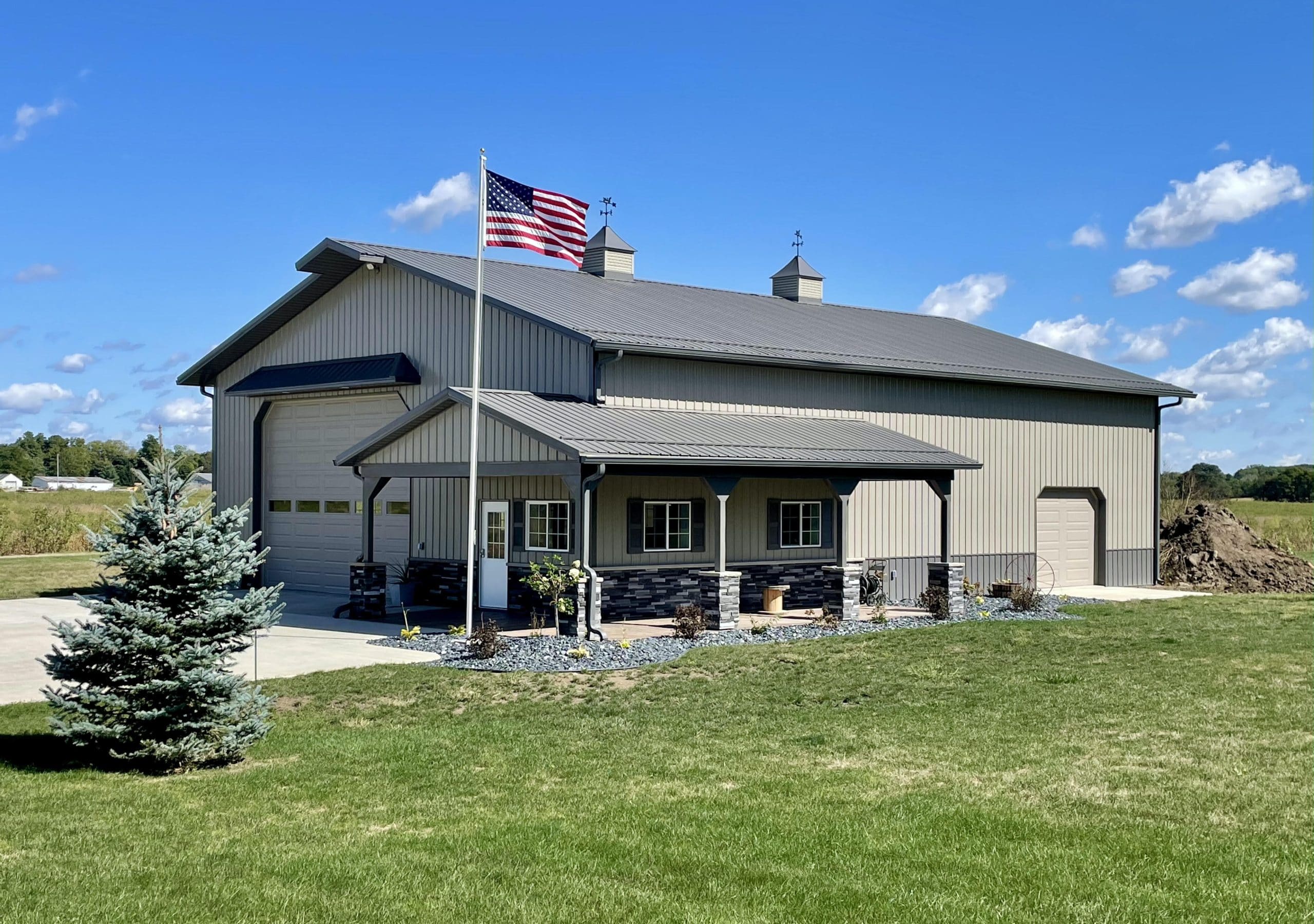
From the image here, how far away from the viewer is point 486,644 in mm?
15391

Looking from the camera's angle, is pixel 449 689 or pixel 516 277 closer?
pixel 449 689

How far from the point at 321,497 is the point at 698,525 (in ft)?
26.9

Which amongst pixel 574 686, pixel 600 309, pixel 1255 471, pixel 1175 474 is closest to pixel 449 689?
pixel 574 686

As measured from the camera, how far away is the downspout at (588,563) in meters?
16.8

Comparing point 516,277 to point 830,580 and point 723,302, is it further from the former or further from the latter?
point 830,580

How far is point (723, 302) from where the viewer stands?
86.4 ft

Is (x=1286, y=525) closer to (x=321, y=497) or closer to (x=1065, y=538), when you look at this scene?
(x=1065, y=538)

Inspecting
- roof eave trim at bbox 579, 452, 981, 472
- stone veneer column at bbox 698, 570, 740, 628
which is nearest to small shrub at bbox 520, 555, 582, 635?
roof eave trim at bbox 579, 452, 981, 472

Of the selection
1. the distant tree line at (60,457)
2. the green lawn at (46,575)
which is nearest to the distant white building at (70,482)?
the distant tree line at (60,457)

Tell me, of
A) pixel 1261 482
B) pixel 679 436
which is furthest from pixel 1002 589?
pixel 1261 482

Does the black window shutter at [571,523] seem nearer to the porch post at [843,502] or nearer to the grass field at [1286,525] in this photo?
the porch post at [843,502]

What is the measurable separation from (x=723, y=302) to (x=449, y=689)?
14.7m

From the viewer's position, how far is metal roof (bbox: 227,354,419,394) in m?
22.2

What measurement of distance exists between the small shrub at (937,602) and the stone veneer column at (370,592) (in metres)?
8.72
